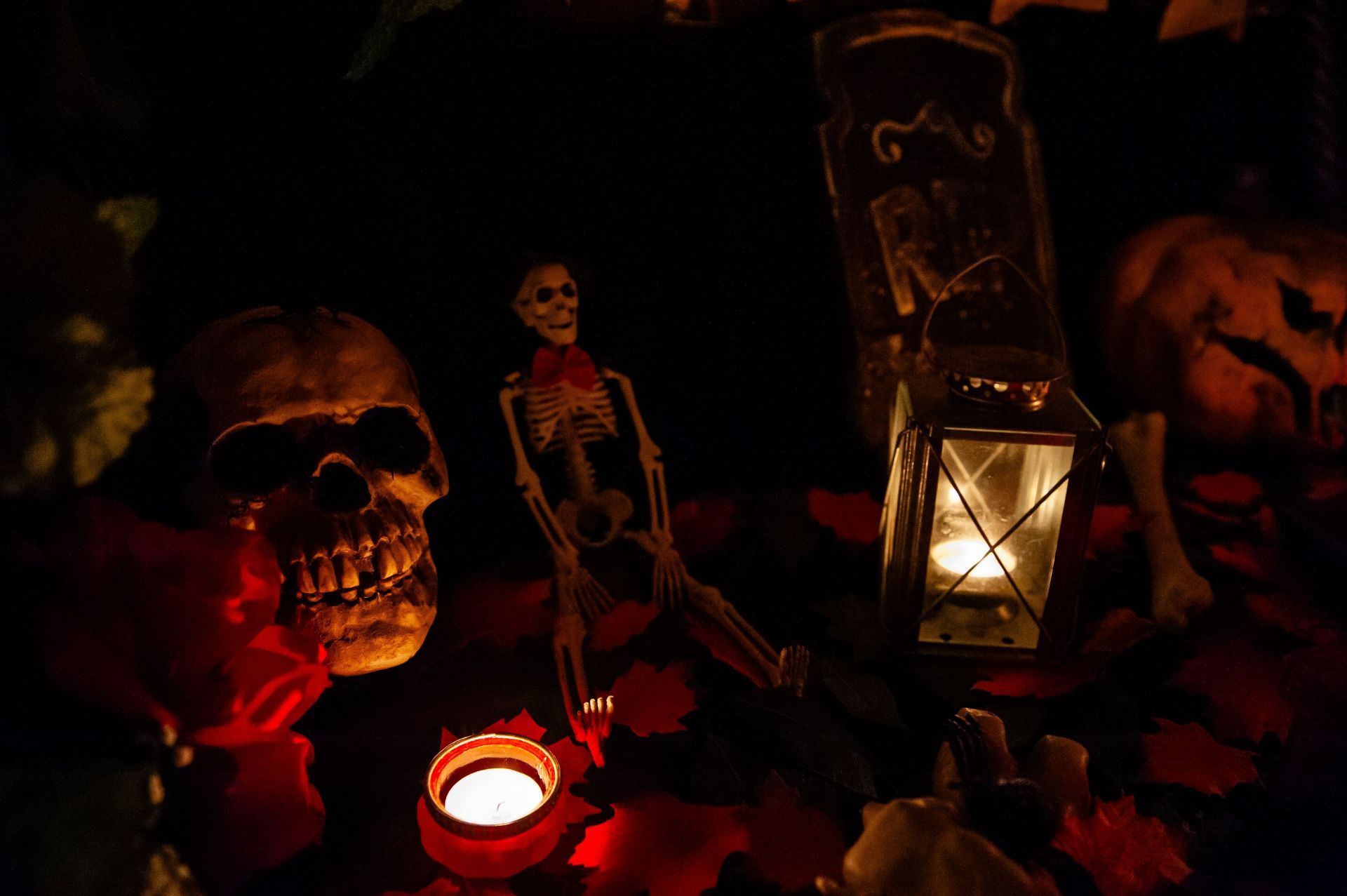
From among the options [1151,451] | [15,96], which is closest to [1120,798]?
[1151,451]

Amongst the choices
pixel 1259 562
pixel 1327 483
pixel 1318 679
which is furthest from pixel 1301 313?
pixel 1318 679

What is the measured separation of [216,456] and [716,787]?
0.70 metres

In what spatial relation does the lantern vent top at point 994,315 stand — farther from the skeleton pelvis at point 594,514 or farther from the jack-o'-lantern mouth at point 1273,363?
the skeleton pelvis at point 594,514

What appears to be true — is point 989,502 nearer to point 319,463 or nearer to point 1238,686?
point 1238,686

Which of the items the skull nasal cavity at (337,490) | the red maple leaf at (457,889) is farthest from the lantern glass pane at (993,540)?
the skull nasal cavity at (337,490)

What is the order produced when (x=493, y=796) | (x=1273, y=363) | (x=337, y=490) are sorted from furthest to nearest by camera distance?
(x=1273, y=363), (x=337, y=490), (x=493, y=796)

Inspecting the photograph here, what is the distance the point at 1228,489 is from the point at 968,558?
0.67m

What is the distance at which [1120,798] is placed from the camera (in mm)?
1041

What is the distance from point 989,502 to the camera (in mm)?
1215

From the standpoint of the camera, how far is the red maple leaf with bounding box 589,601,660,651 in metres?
1.28

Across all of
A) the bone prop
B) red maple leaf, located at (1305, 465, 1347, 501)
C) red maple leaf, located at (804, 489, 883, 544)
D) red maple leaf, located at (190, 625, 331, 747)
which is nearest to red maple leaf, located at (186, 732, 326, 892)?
red maple leaf, located at (190, 625, 331, 747)

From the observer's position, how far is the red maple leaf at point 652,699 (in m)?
1.13

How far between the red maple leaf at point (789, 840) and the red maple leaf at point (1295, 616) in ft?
2.52

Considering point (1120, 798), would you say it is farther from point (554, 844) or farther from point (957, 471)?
point (554, 844)
